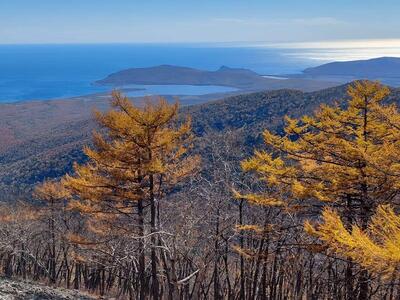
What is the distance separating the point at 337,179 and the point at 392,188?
1329 mm

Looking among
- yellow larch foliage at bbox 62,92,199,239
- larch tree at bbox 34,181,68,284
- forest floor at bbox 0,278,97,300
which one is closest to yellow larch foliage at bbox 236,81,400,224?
yellow larch foliage at bbox 62,92,199,239

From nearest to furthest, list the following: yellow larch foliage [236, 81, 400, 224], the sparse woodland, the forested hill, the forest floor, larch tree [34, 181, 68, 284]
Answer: the sparse woodland → yellow larch foliage [236, 81, 400, 224] → the forest floor → larch tree [34, 181, 68, 284] → the forested hill

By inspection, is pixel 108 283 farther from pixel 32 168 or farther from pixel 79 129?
pixel 79 129

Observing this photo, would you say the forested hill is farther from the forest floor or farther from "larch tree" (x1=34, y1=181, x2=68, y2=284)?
the forest floor

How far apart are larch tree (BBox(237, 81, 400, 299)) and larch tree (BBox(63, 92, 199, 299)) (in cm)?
402

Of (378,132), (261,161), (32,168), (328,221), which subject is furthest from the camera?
(32,168)

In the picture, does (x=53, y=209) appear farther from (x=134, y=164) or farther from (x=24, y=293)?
(x=134, y=164)

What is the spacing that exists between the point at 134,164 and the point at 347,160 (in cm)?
722

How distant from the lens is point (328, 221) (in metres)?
9.26

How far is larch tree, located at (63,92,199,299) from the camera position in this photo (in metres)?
16.0

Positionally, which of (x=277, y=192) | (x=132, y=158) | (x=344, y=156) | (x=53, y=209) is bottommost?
(x=53, y=209)

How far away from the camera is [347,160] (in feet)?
40.9

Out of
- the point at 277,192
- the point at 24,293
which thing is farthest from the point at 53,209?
the point at 277,192

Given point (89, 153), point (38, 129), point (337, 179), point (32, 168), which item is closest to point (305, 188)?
point (337, 179)
